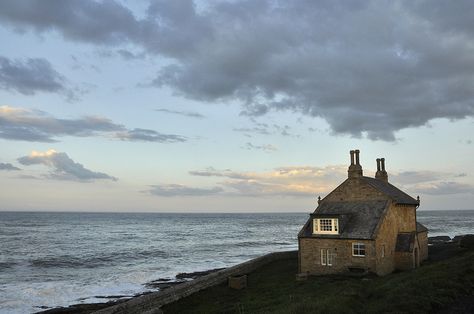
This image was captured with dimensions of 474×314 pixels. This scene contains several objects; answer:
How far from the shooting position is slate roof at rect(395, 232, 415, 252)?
38.0m

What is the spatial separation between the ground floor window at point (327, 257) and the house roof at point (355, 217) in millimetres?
1272

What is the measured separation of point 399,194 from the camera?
1678 inches

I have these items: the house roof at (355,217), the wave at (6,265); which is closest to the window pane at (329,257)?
the house roof at (355,217)

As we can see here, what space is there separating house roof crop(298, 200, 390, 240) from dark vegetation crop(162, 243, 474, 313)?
147 inches

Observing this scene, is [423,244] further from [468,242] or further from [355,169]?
[355,169]

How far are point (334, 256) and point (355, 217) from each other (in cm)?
393

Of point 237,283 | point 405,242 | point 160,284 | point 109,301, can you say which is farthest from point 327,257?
point 109,301

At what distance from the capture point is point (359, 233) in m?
35.6

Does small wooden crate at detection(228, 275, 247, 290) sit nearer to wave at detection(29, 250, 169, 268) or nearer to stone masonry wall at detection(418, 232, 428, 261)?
stone masonry wall at detection(418, 232, 428, 261)

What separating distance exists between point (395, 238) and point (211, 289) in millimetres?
17032

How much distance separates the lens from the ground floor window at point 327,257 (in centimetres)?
3659

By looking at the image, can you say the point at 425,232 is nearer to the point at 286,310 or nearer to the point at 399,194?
the point at 399,194

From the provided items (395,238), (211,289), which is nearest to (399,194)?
(395,238)

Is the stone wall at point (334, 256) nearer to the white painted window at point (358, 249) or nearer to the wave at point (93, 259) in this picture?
the white painted window at point (358, 249)
